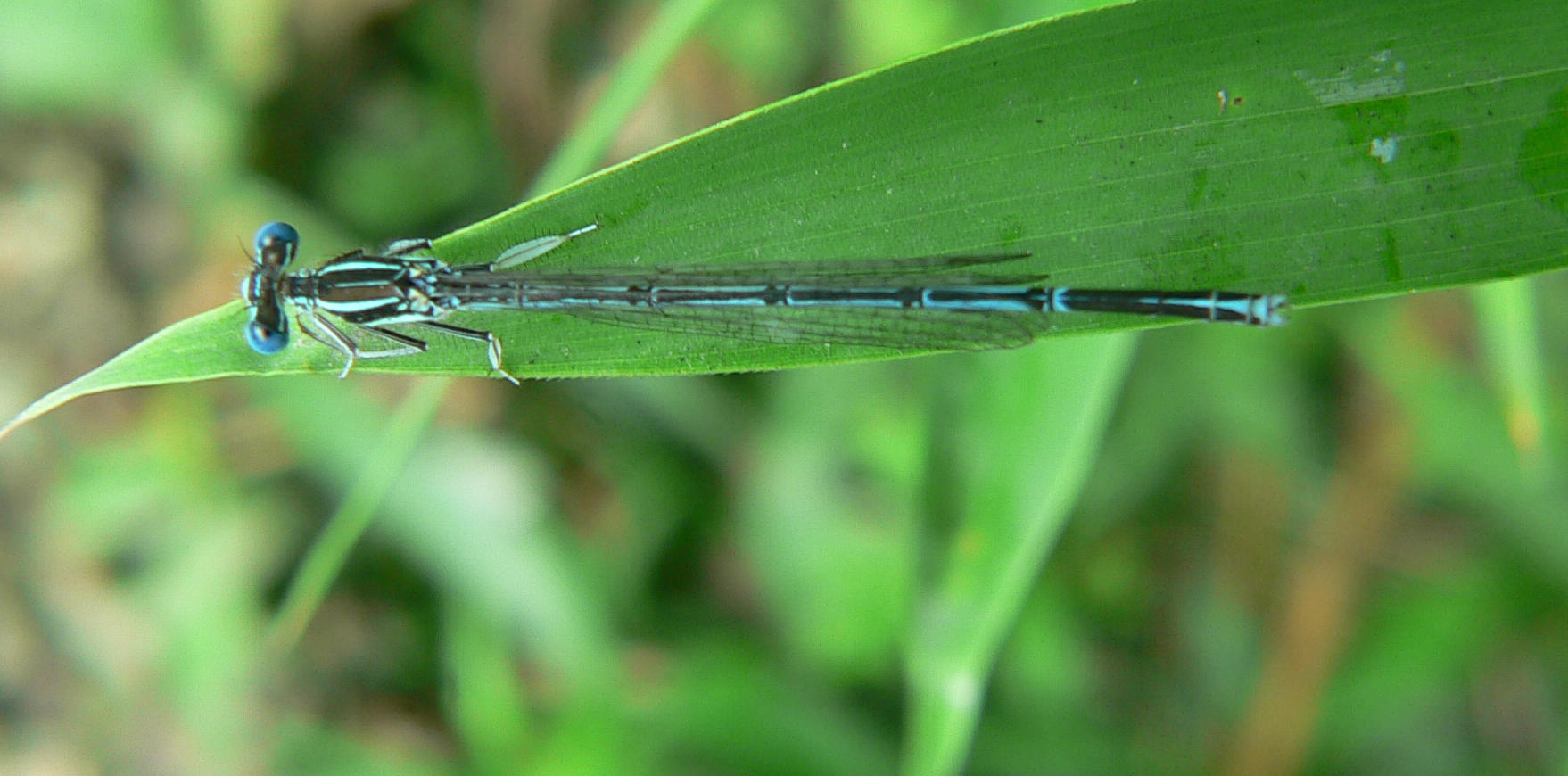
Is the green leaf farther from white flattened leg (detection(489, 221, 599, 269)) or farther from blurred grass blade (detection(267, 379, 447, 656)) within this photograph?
blurred grass blade (detection(267, 379, 447, 656))

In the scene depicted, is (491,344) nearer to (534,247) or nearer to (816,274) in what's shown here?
(534,247)

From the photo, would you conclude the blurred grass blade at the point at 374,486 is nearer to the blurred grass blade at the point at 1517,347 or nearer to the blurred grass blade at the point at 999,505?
the blurred grass blade at the point at 999,505

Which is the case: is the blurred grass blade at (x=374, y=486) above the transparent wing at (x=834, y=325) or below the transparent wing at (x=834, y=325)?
below

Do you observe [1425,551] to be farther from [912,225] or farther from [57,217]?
[57,217]

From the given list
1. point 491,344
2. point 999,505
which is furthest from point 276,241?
point 999,505

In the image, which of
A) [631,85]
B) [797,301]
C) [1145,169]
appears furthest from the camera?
[631,85]

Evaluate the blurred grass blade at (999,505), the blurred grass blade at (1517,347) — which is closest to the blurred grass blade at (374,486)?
the blurred grass blade at (999,505)
